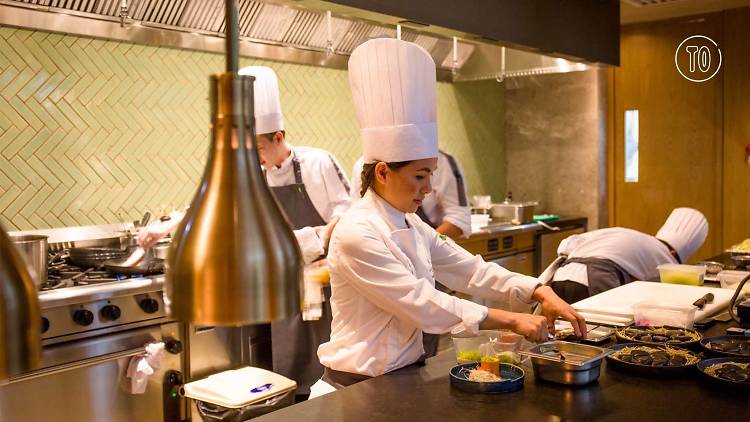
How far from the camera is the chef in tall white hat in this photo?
224 cm

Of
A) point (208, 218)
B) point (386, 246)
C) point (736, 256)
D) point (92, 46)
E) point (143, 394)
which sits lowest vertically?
point (143, 394)

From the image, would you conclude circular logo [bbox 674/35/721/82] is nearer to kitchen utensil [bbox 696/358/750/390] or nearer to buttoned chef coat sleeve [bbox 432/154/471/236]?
buttoned chef coat sleeve [bbox 432/154/471/236]

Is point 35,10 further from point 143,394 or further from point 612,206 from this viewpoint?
point 612,206

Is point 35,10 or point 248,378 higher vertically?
point 35,10

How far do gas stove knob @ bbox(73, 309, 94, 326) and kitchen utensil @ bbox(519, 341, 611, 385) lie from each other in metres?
2.12

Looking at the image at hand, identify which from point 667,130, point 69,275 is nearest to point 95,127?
point 69,275

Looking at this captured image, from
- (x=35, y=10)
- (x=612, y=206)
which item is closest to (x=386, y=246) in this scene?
(x=35, y=10)

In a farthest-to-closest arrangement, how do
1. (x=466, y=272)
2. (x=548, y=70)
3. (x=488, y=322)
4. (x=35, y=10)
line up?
(x=548, y=70) → (x=35, y=10) → (x=466, y=272) → (x=488, y=322)

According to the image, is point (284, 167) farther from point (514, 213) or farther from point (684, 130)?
point (684, 130)

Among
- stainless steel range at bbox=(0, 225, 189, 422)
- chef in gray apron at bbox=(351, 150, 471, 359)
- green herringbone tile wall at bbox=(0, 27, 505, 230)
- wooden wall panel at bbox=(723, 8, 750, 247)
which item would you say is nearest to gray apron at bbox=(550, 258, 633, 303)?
chef in gray apron at bbox=(351, 150, 471, 359)

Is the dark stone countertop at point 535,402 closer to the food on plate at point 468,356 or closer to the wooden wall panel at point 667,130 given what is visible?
the food on plate at point 468,356

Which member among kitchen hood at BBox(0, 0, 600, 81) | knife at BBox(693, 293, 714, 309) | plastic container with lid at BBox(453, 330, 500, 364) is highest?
kitchen hood at BBox(0, 0, 600, 81)

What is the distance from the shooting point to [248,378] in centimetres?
323

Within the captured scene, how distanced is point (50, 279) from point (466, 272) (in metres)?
2.04
